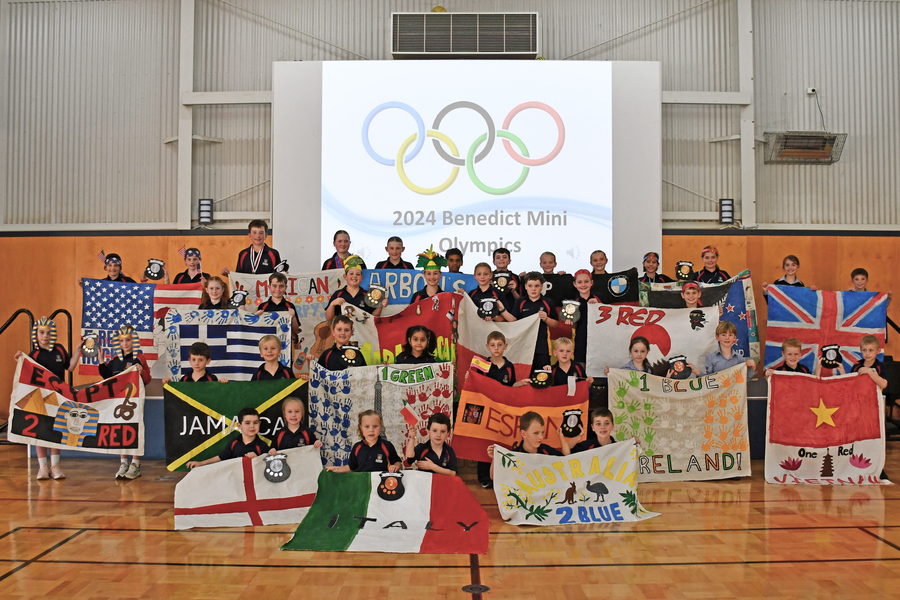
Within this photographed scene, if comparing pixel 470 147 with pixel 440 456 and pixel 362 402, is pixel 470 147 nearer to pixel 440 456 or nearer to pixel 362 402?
pixel 362 402

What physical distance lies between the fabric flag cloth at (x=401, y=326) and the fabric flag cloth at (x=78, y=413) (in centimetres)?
225

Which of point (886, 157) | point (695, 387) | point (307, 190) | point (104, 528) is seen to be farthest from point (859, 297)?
point (104, 528)

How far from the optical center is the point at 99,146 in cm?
1171

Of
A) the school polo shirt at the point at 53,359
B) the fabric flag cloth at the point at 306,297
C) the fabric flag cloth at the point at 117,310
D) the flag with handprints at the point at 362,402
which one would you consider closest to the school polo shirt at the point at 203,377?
the flag with handprints at the point at 362,402

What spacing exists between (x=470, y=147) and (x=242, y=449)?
21.4ft

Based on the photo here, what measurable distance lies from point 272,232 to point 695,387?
6.75 meters

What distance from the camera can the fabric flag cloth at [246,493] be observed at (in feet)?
16.6

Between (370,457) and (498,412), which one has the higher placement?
(498,412)

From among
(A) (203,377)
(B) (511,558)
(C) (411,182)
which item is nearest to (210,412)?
(A) (203,377)

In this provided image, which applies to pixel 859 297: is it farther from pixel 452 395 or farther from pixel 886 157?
pixel 452 395

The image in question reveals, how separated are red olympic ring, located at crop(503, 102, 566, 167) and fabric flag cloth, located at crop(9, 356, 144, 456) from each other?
6.41m

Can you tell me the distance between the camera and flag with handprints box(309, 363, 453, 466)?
6.13 meters

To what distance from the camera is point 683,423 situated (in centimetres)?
641

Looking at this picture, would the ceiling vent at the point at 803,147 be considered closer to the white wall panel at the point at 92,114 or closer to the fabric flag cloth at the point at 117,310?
the fabric flag cloth at the point at 117,310
